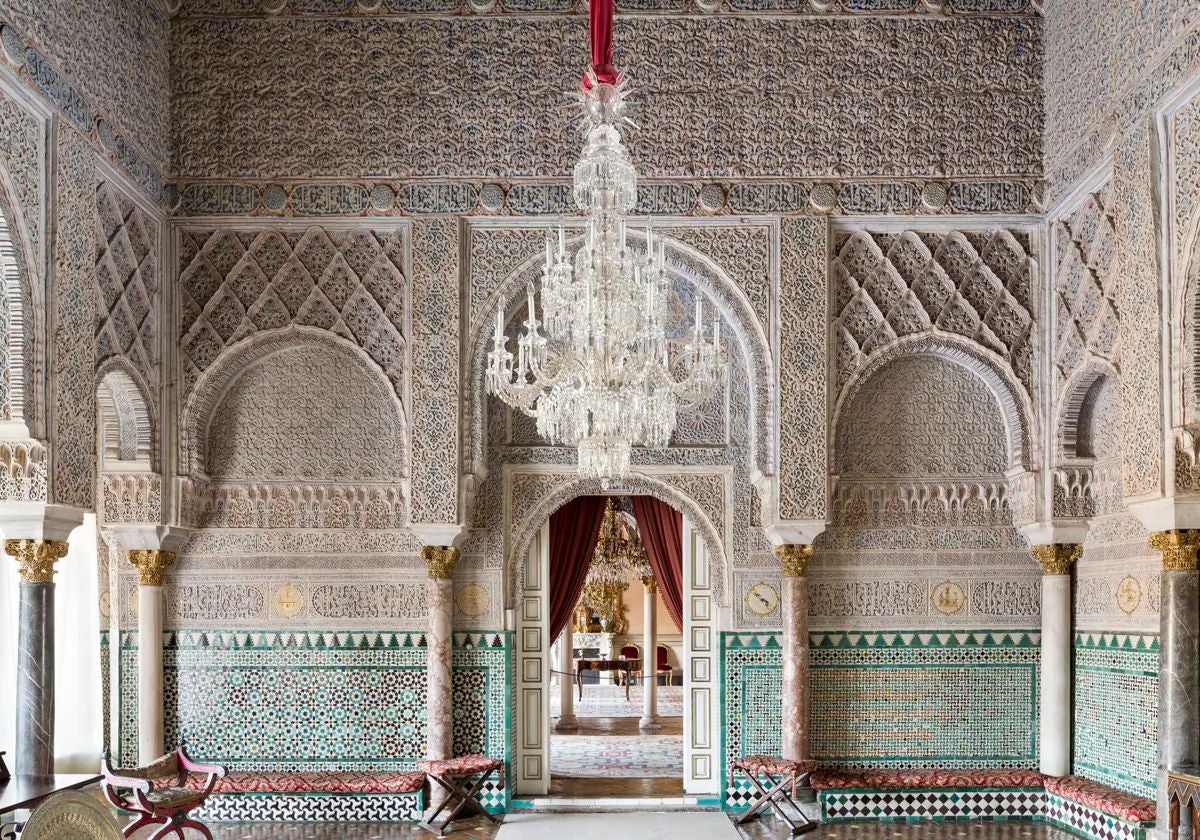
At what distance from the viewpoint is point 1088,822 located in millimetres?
6848

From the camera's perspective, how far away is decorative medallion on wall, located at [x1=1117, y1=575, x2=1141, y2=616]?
6613 millimetres

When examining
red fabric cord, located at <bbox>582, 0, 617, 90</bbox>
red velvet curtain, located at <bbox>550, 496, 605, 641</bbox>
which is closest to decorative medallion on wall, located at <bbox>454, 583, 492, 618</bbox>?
red velvet curtain, located at <bbox>550, 496, 605, 641</bbox>

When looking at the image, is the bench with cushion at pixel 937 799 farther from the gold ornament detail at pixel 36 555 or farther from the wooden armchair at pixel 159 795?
the gold ornament detail at pixel 36 555

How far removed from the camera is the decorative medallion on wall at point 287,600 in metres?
7.71

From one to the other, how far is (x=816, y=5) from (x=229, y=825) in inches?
234

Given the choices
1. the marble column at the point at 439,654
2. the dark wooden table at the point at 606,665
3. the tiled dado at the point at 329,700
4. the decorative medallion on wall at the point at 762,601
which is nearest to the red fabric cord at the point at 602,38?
the marble column at the point at 439,654

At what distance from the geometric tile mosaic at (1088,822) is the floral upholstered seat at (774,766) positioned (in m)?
1.39

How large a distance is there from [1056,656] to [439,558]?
144 inches

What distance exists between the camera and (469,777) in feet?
24.4

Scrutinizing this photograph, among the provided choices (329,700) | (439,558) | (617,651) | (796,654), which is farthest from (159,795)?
(617,651)

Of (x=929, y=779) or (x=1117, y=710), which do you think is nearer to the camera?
(x=1117, y=710)

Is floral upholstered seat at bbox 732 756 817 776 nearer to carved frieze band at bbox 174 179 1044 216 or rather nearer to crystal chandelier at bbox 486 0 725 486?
crystal chandelier at bbox 486 0 725 486

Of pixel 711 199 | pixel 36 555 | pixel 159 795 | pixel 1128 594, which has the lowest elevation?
pixel 159 795

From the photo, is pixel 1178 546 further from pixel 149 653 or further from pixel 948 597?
pixel 149 653
